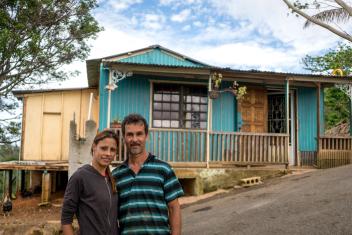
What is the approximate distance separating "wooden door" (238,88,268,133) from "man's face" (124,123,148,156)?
1023 centimetres

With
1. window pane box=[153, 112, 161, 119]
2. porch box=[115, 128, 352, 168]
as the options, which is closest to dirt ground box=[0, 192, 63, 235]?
porch box=[115, 128, 352, 168]

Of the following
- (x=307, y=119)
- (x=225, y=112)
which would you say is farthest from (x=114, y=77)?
(x=307, y=119)

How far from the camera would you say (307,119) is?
44.8 ft

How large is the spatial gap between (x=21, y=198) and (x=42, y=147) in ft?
6.57

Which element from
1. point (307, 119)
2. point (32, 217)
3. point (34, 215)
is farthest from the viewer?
point (307, 119)

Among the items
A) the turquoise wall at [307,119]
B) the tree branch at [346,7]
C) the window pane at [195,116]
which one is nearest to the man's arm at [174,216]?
the tree branch at [346,7]

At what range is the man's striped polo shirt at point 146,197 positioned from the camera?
9.44 ft

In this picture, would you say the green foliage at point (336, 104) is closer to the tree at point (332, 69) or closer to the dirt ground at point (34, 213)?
the tree at point (332, 69)

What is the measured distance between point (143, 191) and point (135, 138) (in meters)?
0.39

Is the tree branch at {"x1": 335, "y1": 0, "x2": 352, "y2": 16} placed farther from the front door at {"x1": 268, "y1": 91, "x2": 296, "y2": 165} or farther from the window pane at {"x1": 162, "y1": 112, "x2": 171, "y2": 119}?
the window pane at {"x1": 162, "y1": 112, "x2": 171, "y2": 119}

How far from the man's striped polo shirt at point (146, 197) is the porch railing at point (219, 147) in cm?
807

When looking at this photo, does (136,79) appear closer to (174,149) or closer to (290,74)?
(174,149)

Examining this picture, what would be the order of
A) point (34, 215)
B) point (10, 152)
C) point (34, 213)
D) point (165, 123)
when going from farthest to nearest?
point (10, 152) → point (165, 123) → point (34, 213) → point (34, 215)

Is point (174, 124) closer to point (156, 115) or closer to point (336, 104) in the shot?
point (156, 115)
